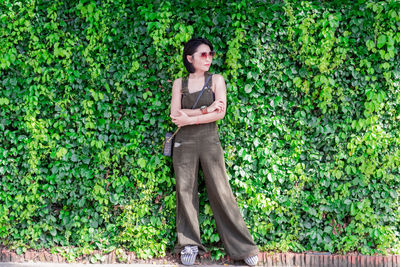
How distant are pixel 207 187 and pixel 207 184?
0.12 ft

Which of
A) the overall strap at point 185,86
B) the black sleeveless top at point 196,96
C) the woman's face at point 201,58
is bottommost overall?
the black sleeveless top at point 196,96

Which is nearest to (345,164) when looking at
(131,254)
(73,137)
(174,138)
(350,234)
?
(350,234)

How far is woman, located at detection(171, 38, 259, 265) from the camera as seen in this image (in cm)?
402

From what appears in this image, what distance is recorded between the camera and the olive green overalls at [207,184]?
13.5 feet

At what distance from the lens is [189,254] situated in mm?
4199

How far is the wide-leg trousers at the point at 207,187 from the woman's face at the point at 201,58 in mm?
595

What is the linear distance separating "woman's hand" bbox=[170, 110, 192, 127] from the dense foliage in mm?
296

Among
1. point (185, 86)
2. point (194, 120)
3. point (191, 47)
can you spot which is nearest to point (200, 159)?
point (194, 120)

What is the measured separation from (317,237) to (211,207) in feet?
3.98

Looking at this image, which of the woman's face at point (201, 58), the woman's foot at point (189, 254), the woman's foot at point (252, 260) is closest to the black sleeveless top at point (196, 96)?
the woman's face at point (201, 58)

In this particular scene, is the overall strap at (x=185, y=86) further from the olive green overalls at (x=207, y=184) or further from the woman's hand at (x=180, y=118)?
the woman's hand at (x=180, y=118)

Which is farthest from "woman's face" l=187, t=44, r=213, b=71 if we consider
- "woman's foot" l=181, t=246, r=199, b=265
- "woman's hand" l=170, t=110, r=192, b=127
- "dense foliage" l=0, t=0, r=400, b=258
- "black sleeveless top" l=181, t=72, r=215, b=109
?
"woman's foot" l=181, t=246, r=199, b=265

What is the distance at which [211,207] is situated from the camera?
4.27 m

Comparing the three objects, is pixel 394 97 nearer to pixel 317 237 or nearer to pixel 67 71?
pixel 317 237
